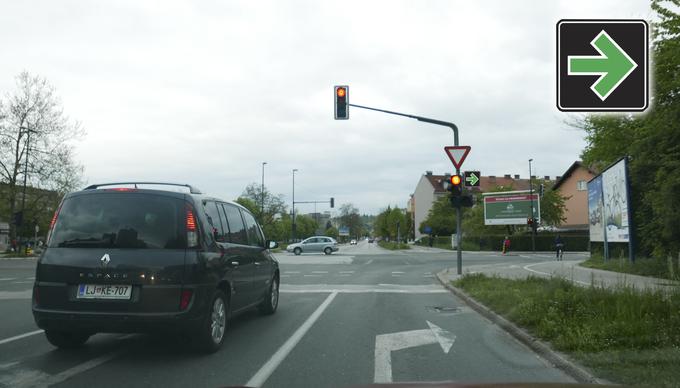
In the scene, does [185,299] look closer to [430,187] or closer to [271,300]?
[271,300]

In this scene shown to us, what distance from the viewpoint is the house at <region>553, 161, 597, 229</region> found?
6931 cm

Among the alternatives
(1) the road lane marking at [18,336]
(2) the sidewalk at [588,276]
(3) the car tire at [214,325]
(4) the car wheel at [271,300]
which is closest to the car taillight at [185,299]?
(3) the car tire at [214,325]

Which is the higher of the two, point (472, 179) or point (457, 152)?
point (457, 152)

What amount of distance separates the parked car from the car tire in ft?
130

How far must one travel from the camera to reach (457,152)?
16703mm

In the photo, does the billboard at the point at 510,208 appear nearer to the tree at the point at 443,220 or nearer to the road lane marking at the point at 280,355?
the tree at the point at 443,220

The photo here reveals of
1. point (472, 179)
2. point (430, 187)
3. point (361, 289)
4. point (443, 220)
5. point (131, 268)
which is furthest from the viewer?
point (430, 187)

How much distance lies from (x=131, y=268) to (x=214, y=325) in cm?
118

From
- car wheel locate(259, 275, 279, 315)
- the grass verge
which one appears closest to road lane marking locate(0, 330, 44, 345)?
car wheel locate(259, 275, 279, 315)

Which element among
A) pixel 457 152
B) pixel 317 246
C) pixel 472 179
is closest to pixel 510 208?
pixel 317 246

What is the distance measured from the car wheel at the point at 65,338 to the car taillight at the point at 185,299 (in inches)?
59.2

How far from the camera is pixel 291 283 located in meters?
16.4
